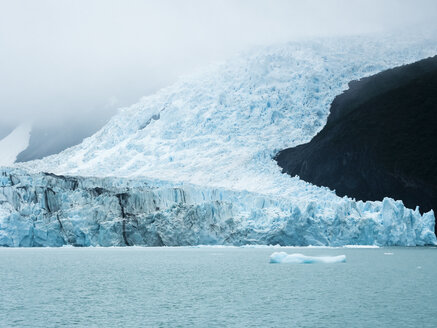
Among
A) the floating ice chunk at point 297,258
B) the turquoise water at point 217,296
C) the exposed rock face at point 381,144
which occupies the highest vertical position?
the exposed rock face at point 381,144

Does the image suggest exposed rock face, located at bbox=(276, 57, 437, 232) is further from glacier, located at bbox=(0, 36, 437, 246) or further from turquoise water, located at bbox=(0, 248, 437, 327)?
turquoise water, located at bbox=(0, 248, 437, 327)

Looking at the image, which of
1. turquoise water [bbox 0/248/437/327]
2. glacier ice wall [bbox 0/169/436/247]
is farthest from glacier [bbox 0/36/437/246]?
turquoise water [bbox 0/248/437/327]

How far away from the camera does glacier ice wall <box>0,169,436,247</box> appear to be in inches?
1545

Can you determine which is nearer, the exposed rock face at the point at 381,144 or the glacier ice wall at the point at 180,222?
the glacier ice wall at the point at 180,222

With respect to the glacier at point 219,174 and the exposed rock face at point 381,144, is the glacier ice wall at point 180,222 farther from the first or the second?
the exposed rock face at point 381,144

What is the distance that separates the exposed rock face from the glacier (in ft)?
5.62

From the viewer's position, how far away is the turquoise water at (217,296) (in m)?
13.7

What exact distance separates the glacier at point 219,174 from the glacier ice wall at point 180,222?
0.08 metres

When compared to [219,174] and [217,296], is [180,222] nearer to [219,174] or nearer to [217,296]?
[219,174]

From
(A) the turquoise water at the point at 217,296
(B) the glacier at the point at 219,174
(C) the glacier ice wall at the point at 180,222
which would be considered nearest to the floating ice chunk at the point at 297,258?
(A) the turquoise water at the point at 217,296

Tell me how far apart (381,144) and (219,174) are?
57.0ft

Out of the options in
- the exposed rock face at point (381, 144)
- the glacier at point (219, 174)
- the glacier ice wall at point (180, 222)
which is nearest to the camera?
the glacier ice wall at point (180, 222)

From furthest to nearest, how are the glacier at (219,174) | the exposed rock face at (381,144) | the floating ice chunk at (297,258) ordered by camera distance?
the exposed rock face at (381,144)
the glacier at (219,174)
the floating ice chunk at (297,258)

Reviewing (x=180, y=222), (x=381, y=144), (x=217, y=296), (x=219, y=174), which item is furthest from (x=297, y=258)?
(x=381, y=144)
